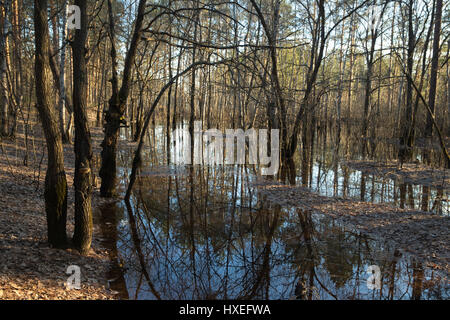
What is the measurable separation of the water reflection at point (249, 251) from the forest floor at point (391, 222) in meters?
0.25

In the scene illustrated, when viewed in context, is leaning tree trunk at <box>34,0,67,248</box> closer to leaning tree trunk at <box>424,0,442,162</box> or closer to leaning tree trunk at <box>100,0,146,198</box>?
leaning tree trunk at <box>100,0,146,198</box>

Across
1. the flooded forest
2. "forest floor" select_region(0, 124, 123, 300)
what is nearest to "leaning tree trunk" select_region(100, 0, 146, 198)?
the flooded forest

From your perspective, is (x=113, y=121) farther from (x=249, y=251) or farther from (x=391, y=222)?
(x=391, y=222)

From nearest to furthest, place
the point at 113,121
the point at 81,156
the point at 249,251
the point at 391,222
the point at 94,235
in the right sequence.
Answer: the point at 81,156, the point at 249,251, the point at 94,235, the point at 391,222, the point at 113,121

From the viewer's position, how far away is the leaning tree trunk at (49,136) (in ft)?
11.6

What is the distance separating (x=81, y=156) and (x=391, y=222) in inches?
214

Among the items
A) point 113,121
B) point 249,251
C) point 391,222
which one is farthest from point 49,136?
point 391,222

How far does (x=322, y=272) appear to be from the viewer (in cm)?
418

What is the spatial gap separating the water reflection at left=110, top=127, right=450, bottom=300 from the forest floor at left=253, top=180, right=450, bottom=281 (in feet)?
0.81

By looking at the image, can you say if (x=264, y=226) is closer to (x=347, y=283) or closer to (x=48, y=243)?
(x=347, y=283)

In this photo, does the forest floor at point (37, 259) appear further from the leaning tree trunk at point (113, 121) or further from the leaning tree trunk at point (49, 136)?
the leaning tree trunk at point (113, 121)

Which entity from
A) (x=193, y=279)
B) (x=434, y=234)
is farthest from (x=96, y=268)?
(x=434, y=234)

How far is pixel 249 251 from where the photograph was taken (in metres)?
4.81

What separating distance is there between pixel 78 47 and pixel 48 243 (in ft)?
8.62
